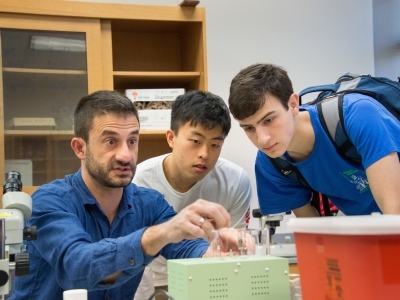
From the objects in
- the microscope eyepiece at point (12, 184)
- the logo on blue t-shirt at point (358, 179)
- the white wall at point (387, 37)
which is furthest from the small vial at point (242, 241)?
the white wall at point (387, 37)

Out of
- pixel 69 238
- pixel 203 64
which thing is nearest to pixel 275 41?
pixel 203 64

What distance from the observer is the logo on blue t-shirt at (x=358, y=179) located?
69.4 inches

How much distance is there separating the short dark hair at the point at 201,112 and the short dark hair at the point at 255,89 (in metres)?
0.22

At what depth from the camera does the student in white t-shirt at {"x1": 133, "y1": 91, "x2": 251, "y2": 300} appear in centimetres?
200

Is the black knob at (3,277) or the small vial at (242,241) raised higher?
the small vial at (242,241)

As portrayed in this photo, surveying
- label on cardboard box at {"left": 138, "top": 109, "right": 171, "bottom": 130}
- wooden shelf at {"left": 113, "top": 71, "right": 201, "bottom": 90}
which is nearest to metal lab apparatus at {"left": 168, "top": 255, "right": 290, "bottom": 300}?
label on cardboard box at {"left": 138, "top": 109, "right": 171, "bottom": 130}

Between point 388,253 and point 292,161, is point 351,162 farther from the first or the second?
Result: point 388,253

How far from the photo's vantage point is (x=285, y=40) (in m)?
3.34

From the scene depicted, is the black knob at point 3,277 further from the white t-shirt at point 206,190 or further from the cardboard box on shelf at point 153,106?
the cardboard box on shelf at point 153,106

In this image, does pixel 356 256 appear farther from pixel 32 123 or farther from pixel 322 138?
pixel 32 123

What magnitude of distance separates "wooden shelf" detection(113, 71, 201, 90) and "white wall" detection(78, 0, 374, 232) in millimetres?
299

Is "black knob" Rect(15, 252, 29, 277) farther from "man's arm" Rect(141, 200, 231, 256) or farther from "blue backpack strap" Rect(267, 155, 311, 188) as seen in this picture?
"blue backpack strap" Rect(267, 155, 311, 188)

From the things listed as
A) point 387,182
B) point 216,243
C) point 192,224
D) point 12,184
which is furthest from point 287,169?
point 12,184

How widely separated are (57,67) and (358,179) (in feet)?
5.52
